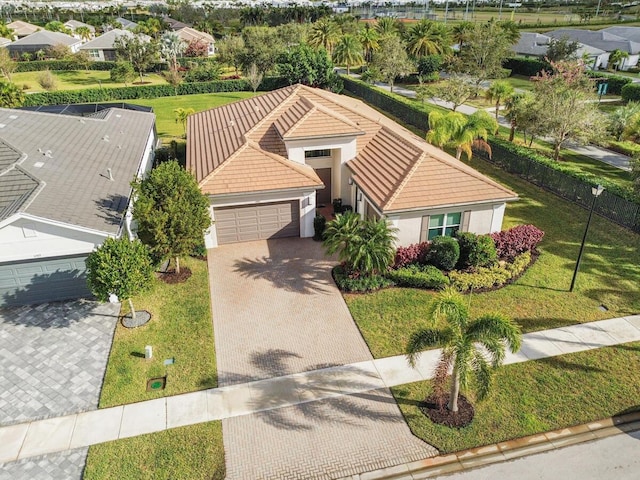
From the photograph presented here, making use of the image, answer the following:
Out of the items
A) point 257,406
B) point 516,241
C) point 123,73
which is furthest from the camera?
point 123,73

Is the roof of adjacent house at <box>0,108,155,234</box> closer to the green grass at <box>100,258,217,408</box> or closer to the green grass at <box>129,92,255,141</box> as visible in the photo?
the green grass at <box>100,258,217,408</box>

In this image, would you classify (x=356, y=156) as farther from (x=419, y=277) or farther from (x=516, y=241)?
(x=516, y=241)

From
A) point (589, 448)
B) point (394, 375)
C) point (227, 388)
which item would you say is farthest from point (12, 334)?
point (589, 448)

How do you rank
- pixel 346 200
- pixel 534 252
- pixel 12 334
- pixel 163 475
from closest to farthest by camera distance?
1. pixel 163 475
2. pixel 12 334
3. pixel 534 252
4. pixel 346 200

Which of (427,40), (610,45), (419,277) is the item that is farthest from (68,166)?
(610,45)

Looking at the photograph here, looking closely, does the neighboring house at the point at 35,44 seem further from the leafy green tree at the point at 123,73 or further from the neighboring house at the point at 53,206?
the neighboring house at the point at 53,206

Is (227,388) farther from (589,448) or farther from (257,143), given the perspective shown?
(257,143)
